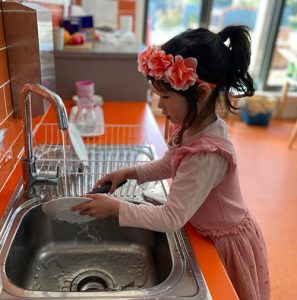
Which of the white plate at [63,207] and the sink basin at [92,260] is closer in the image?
the sink basin at [92,260]

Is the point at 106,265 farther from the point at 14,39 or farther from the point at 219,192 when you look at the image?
the point at 14,39

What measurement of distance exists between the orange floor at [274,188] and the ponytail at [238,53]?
1.26 meters

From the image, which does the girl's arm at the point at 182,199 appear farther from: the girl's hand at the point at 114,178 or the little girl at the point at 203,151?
the girl's hand at the point at 114,178

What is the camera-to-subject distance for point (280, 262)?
1.77m

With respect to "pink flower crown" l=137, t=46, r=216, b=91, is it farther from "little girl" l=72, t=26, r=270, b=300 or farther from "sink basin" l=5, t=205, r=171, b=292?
"sink basin" l=5, t=205, r=171, b=292

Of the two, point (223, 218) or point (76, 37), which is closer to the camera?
point (223, 218)

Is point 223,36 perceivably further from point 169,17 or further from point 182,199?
point 169,17

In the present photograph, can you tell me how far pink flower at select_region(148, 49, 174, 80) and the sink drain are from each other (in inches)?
20.8

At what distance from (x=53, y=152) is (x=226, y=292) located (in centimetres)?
70

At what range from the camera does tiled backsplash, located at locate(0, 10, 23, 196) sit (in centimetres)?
90

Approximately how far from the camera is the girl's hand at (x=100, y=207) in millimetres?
709


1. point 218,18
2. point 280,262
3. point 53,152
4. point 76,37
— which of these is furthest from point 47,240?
point 218,18

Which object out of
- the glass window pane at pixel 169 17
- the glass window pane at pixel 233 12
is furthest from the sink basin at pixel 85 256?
the glass window pane at pixel 233 12

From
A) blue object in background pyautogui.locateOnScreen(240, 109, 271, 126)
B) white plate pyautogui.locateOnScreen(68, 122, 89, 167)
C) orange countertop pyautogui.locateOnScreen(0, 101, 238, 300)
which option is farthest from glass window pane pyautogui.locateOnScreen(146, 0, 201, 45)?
white plate pyautogui.locateOnScreen(68, 122, 89, 167)
